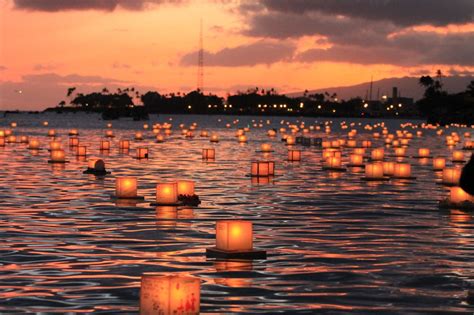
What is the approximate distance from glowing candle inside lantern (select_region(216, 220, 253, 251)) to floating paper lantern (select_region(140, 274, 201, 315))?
255 inches

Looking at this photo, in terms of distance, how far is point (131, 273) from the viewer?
16.9 metres

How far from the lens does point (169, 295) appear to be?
39.7ft

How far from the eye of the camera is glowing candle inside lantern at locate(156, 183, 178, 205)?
2866 cm

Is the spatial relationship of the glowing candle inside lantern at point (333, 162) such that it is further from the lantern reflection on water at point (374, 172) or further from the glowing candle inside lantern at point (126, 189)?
the glowing candle inside lantern at point (126, 189)

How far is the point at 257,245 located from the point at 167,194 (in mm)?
8207

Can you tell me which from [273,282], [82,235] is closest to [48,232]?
[82,235]

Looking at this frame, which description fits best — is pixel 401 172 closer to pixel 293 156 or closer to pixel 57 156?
pixel 293 156

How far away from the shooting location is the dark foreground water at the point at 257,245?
48.4 feet

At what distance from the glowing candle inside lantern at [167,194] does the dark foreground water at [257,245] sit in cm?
76

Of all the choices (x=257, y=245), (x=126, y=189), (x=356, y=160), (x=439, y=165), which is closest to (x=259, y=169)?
(x=356, y=160)

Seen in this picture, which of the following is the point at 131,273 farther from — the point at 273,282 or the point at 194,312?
the point at 194,312

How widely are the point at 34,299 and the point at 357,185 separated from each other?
A: 84.2 feet

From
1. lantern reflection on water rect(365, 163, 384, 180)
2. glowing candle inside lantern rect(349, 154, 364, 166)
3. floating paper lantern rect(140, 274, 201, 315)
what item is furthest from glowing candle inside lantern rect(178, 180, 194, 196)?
glowing candle inside lantern rect(349, 154, 364, 166)

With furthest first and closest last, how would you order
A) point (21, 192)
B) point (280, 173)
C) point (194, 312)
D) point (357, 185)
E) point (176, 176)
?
point (280, 173), point (176, 176), point (357, 185), point (21, 192), point (194, 312)
